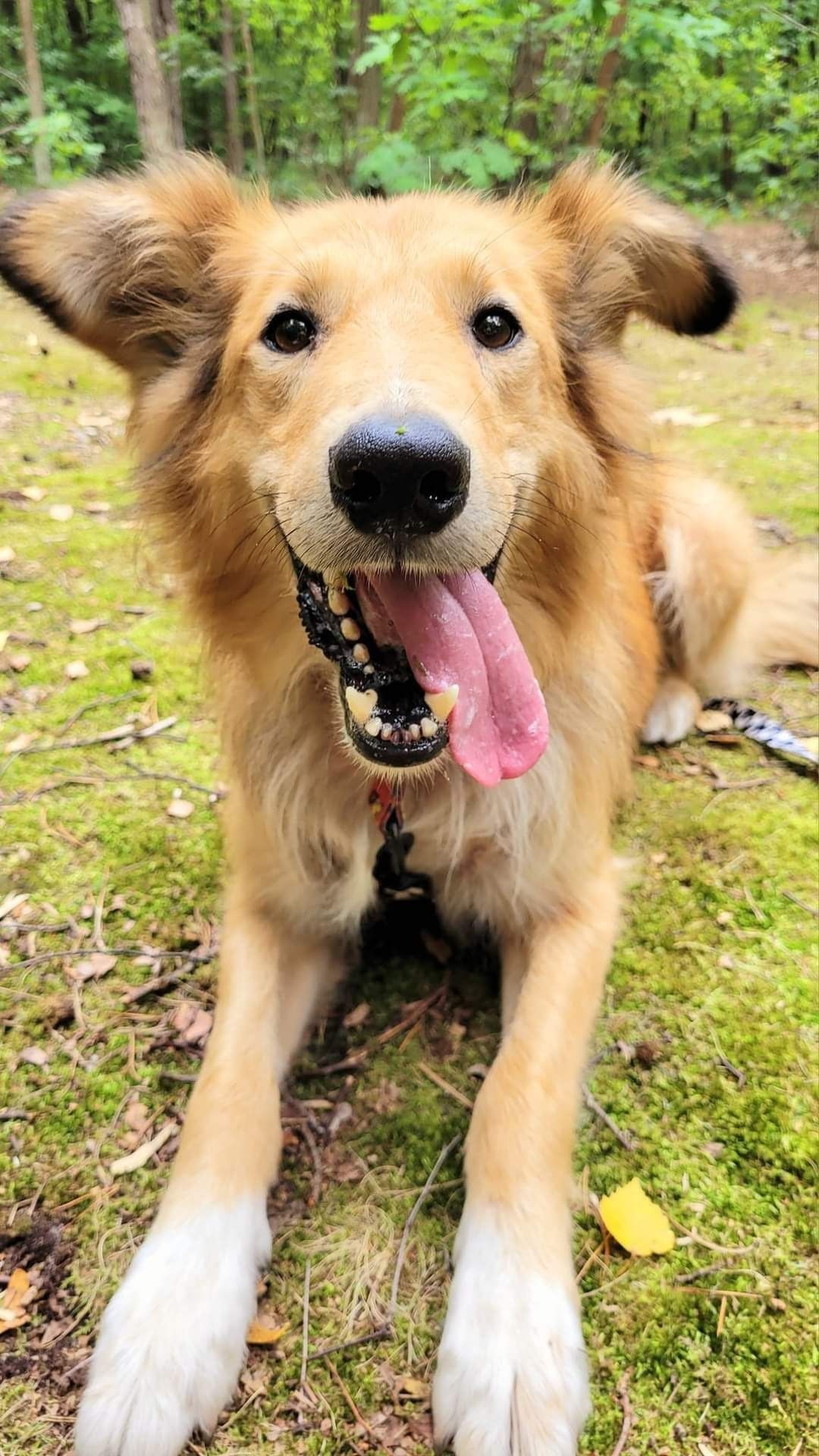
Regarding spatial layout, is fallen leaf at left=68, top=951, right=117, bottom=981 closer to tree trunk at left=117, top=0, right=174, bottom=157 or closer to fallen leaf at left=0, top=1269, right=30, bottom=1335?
fallen leaf at left=0, top=1269, right=30, bottom=1335

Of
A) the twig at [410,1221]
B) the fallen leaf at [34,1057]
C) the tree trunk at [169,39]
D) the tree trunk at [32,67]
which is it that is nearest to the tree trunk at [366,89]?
the tree trunk at [169,39]

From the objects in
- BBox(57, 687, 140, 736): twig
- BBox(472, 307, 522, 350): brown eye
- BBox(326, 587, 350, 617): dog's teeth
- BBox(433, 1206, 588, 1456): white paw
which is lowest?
BBox(57, 687, 140, 736): twig

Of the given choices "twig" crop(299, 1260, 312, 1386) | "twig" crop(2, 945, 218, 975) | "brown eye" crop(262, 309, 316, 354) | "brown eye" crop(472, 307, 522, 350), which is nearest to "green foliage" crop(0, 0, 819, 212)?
"brown eye" crop(472, 307, 522, 350)

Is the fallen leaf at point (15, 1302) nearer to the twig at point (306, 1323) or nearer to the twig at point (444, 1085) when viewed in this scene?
the twig at point (306, 1323)

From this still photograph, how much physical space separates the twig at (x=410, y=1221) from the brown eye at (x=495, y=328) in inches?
77.4

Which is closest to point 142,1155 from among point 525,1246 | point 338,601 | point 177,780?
point 525,1246

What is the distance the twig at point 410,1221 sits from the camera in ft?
6.30

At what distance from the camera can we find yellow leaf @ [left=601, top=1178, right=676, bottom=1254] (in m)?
1.98

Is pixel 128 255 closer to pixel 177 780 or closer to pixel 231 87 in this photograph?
pixel 177 780

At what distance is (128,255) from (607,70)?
6.79m

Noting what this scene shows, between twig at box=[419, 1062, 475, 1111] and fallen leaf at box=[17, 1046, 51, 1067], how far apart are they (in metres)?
0.98

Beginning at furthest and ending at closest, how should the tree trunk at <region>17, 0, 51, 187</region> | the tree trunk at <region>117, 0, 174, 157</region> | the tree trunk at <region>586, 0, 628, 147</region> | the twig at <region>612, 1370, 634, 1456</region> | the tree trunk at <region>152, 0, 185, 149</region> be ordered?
1. the tree trunk at <region>152, 0, 185, 149</region>
2. the tree trunk at <region>17, 0, 51, 187</region>
3. the tree trunk at <region>117, 0, 174, 157</region>
4. the tree trunk at <region>586, 0, 628, 147</region>
5. the twig at <region>612, 1370, 634, 1456</region>

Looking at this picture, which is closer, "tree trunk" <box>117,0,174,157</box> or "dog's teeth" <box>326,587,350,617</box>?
"dog's teeth" <box>326,587,350,617</box>

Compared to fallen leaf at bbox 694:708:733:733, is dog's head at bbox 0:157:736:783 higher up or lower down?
higher up
